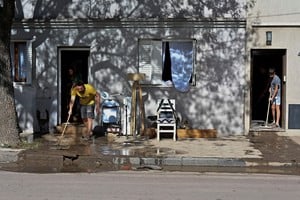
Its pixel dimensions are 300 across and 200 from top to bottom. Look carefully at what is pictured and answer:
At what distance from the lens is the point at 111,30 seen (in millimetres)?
15883

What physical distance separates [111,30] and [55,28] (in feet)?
5.45

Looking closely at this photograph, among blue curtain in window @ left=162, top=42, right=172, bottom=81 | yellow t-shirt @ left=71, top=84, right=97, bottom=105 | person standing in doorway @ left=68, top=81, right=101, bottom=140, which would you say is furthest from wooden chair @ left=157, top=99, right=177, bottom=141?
yellow t-shirt @ left=71, top=84, right=97, bottom=105

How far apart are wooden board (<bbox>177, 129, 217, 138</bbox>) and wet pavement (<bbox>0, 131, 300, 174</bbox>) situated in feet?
3.68

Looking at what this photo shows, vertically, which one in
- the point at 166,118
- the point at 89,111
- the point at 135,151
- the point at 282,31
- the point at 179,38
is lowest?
the point at 135,151

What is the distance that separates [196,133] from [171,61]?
2.32 m

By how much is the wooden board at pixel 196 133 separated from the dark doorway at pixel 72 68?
10.8ft

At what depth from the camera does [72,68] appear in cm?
1658

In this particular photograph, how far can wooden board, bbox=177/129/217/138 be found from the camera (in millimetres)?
15229

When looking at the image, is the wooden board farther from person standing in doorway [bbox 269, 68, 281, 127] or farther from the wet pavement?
person standing in doorway [bbox 269, 68, 281, 127]

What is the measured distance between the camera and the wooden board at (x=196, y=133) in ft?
50.0

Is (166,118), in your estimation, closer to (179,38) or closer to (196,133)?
(196,133)

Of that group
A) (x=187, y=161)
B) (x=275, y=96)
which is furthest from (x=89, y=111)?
(x=275, y=96)

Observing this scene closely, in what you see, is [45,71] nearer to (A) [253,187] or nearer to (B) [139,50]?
(B) [139,50]

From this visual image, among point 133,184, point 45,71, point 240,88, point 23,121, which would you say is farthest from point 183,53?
point 133,184
